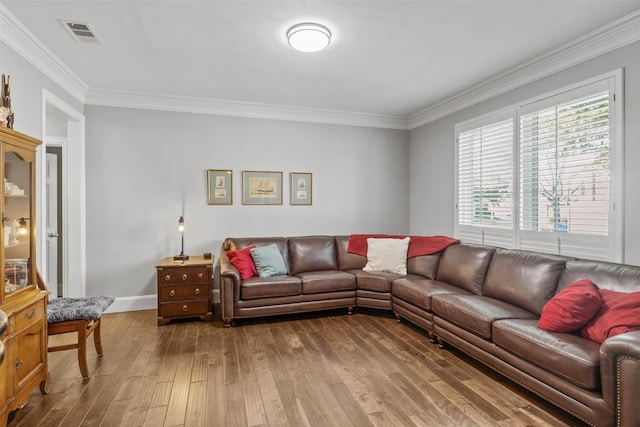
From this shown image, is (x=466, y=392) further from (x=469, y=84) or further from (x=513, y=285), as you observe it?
(x=469, y=84)

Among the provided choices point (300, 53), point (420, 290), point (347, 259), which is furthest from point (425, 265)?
point (300, 53)

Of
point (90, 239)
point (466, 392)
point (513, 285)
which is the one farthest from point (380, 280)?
point (90, 239)

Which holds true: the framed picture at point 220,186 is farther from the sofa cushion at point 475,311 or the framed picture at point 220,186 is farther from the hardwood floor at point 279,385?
the sofa cushion at point 475,311

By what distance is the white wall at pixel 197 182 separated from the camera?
4141mm

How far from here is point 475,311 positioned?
107 inches

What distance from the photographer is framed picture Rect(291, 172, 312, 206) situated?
487 cm

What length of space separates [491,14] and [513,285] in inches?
86.7

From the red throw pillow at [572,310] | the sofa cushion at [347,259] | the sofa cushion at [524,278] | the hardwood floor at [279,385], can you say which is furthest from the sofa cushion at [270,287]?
the red throw pillow at [572,310]

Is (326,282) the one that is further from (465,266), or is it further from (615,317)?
(615,317)

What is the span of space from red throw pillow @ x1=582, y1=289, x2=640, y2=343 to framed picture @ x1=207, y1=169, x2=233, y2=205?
12.9 ft

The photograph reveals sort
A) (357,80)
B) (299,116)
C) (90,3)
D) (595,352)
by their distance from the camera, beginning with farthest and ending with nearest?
(299,116)
(357,80)
(90,3)
(595,352)

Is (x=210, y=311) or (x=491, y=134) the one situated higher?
(x=491, y=134)

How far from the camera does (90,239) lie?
161 inches

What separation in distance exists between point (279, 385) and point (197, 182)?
9.61 ft
